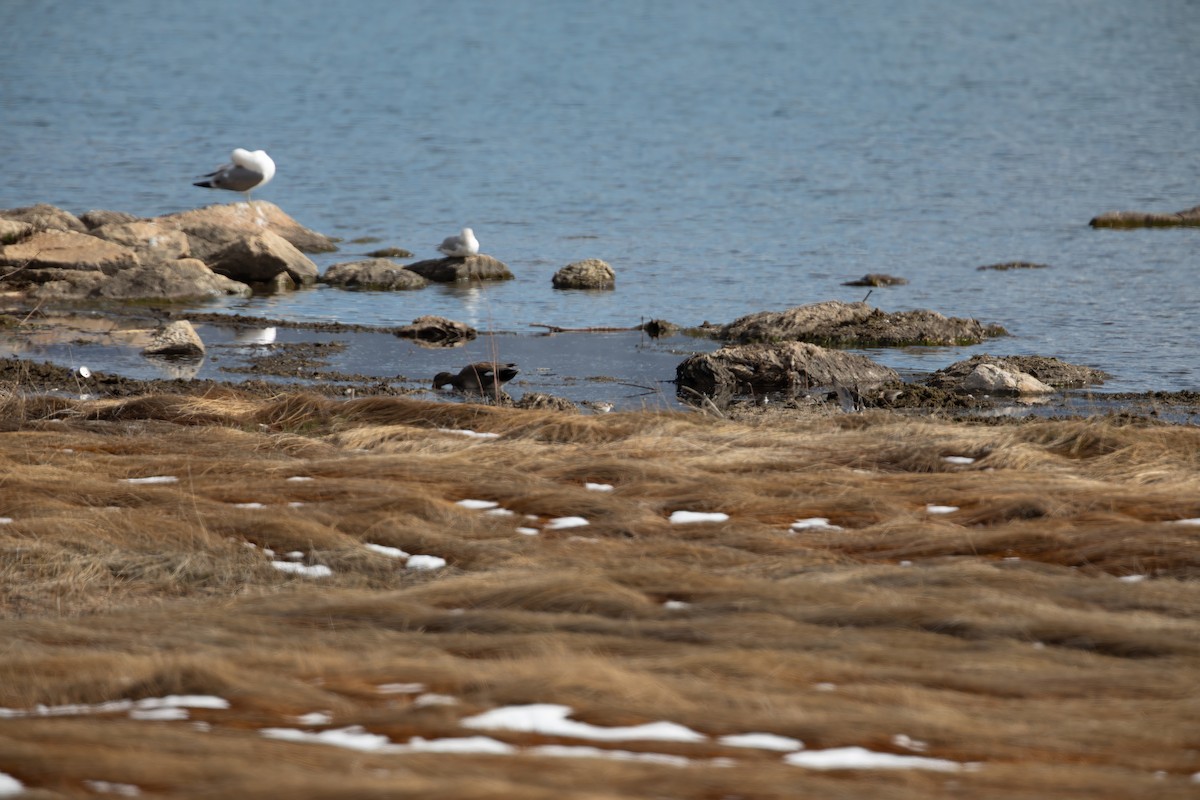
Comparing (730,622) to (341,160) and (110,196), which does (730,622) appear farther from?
(341,160)

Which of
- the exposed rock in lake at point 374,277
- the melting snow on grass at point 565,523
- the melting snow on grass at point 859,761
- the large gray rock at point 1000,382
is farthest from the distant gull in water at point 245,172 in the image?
the melting snow on grass at point 859,761

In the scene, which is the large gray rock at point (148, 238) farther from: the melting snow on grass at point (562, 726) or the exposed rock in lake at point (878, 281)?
the melting snow on grass at point (562, 726)

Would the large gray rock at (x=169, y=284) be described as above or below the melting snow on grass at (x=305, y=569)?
above

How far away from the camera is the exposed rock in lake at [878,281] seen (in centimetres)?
1784

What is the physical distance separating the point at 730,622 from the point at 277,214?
18.8m

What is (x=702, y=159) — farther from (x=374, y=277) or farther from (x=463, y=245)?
(x=374, y=277)

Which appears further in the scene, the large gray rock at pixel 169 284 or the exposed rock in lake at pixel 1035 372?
the large gray rock at pixel 169 284

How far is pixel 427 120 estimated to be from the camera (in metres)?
43.0

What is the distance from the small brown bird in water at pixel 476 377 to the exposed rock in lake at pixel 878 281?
716 centimetres

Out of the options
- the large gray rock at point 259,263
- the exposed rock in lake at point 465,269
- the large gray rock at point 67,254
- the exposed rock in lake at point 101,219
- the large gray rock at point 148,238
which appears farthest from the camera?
the exposed rock in lake at point 101,219

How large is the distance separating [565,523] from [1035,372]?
273 inches

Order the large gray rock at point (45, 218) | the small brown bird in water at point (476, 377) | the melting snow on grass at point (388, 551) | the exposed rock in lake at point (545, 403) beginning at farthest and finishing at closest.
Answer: the large gray rock at point (45, 218) < the small brown bird in water at point (476, 377) < the exposed rock in lake at point (545, 403) < the melting snow on grass at point (388, 551)

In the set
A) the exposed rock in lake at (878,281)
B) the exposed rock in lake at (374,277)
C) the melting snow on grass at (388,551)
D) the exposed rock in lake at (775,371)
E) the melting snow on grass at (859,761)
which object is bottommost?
the melting snow on grass at (388,551)

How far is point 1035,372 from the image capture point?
39.7 ft
